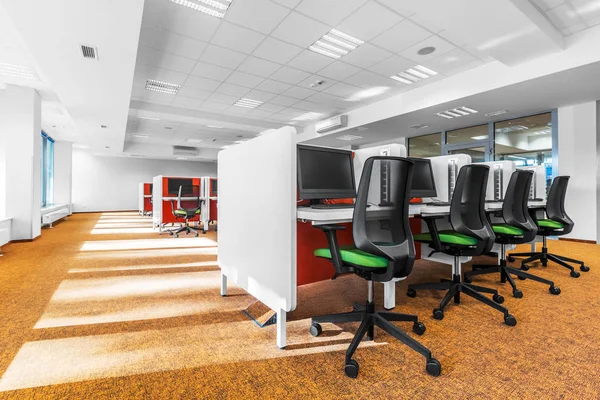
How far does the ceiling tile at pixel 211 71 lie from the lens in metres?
5.25

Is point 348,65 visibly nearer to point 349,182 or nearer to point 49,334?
point 349,182

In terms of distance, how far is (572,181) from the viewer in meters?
6.06

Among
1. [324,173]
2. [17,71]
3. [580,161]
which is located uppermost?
[17,71]

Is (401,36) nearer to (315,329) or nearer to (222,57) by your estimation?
(222,57)

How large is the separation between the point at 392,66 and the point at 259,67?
2.30 m

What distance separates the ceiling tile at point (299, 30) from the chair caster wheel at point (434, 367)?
12.7 feet

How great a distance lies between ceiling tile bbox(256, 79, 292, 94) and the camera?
5.96 metres

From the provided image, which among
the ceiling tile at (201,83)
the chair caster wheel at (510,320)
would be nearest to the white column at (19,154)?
the ceiling tile at (201,83)

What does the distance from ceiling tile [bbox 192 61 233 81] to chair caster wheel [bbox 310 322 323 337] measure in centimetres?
475

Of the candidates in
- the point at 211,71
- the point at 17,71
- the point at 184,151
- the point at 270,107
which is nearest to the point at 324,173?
the point at 211,71

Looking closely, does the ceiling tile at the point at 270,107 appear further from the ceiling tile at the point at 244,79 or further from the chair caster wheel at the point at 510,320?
the chair caster wheel at the point at 510,320

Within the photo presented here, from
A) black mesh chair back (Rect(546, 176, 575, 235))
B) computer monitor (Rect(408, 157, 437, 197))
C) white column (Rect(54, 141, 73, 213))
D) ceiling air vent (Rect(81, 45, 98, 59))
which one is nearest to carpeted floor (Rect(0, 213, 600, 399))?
black mesh chair back (Rect(546, 176, 575, 235))

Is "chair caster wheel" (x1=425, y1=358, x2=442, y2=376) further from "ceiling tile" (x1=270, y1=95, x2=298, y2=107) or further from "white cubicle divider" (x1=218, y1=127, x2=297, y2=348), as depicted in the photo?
"ceiling tile" (x1=270, y1=95, x2=298, y2=107)

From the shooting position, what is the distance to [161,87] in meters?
6.29
